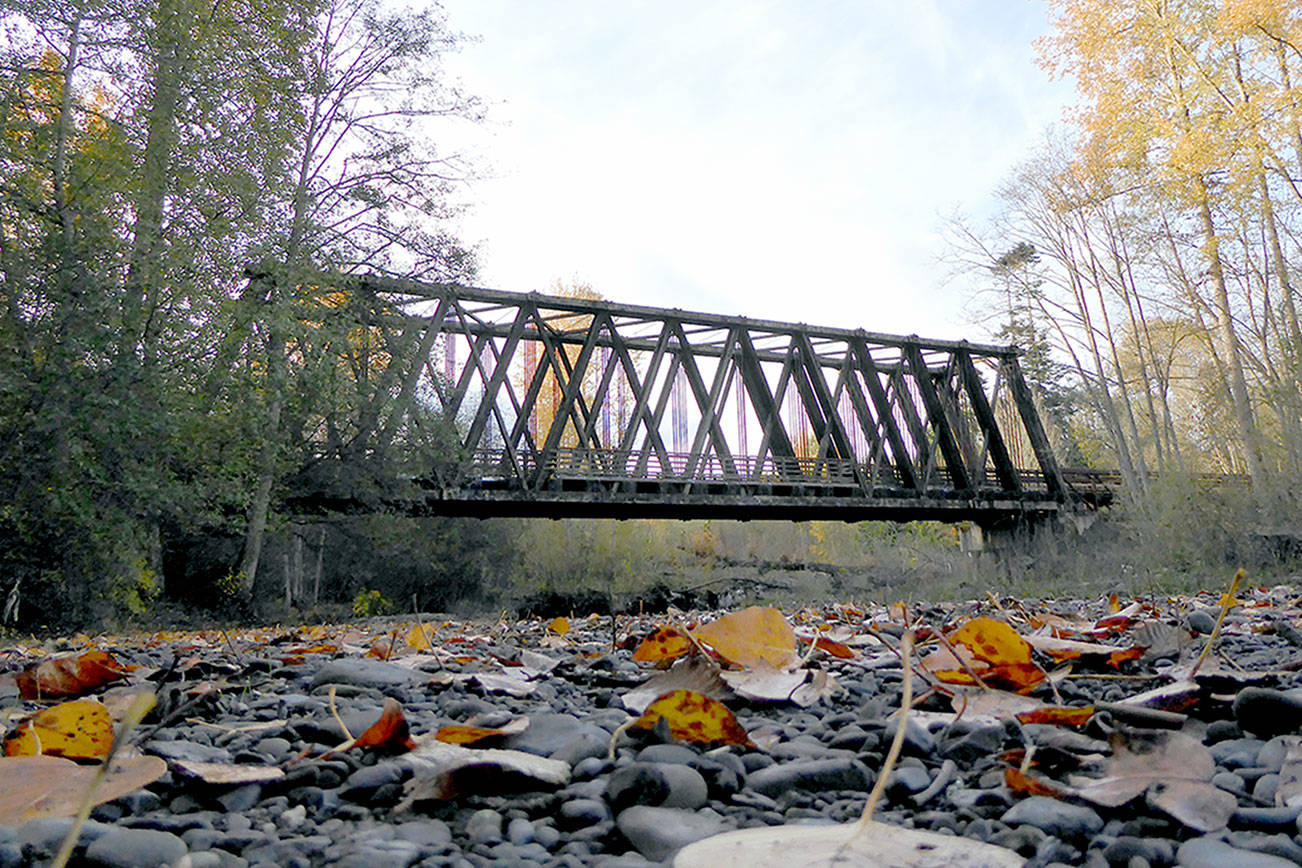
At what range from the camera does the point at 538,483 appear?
Result: 46.2 feet

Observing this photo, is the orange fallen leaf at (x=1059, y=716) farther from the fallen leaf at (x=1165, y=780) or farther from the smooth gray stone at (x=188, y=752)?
the smooth gray stone at (x=188, y=752)

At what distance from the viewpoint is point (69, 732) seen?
1199 millimetres

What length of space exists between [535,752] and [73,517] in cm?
1021

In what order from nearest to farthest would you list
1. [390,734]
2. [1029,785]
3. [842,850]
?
[842,850] < [1029,785] < [390,734]

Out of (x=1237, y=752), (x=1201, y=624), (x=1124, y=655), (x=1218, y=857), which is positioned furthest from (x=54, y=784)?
(x=1201, y=624)

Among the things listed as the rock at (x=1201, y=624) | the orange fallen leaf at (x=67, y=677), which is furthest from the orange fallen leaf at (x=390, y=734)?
the rock at (x=1201, y=624)

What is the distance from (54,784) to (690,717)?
2.59ft

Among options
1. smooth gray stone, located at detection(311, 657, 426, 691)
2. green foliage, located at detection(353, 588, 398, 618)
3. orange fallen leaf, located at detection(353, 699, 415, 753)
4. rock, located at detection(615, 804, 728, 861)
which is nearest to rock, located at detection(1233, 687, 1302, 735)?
rock, located at detection(615, 804, 728, 861)

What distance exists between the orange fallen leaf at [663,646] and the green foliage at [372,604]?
13224 millimetres

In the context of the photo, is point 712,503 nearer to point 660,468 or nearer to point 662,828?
point 660,468

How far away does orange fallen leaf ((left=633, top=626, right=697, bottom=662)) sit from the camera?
6.09 feet

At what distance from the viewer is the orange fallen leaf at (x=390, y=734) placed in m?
1.15

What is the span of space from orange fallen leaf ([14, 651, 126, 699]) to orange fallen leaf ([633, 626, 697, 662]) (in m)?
1.26

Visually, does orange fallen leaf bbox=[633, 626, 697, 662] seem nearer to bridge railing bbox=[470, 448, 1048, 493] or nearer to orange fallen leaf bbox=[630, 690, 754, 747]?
orange fallen leaf bbox=[630, 690, 754, 747]
